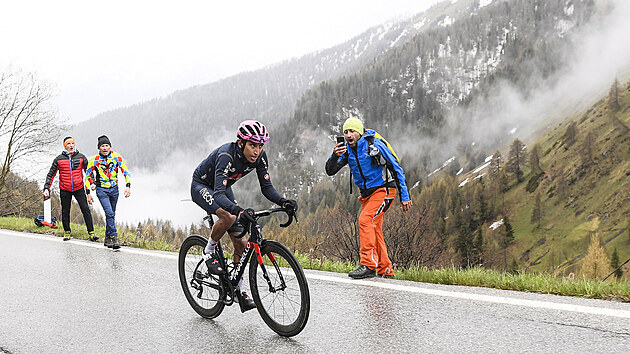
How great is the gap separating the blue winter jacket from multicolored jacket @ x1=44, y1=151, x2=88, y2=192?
713 cm

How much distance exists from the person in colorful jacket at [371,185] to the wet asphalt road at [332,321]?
16.4 inches

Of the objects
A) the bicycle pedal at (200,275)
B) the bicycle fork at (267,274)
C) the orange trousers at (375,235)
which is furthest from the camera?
the orange trousers at (375,235)

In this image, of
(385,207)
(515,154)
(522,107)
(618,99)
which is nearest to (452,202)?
(515,154)

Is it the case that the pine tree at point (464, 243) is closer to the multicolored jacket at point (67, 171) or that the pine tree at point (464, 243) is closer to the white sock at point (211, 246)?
the multicolored jacket at point (67, 171)

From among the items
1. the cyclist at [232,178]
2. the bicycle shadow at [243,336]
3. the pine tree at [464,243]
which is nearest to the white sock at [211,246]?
the cyclist at [232,178]

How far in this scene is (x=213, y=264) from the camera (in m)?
4.75

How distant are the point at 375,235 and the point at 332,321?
2.37 m

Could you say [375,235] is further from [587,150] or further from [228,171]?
[587,150]

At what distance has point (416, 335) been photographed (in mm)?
4043

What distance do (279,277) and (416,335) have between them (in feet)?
4.07

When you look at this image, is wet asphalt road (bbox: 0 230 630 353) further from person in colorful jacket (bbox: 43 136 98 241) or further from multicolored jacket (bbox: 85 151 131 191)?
person in colorful jacket (bbox: 43 136 98 241)

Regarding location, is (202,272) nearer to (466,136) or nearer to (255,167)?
(255,167)

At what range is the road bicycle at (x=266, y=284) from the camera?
399 cm

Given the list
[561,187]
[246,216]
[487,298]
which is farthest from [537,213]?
[246,216]
